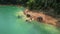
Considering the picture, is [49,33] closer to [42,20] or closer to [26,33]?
[26,33]

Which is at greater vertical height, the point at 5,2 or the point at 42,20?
the point at 42,20

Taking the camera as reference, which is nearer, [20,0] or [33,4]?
[33,4]

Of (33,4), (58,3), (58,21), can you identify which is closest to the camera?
(58,21)

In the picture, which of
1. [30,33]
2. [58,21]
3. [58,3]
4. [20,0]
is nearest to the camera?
[30,33]

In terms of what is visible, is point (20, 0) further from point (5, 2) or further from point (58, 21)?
point (58, 21)

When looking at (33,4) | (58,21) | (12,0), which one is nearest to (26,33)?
(58,21)

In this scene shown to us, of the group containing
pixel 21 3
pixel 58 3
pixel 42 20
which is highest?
pixel 58 3

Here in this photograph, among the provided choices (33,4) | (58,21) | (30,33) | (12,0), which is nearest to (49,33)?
(30,33)

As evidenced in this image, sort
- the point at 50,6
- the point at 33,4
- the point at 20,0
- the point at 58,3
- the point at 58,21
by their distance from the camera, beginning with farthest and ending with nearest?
the point at 20,0 → the point at 33,4 → the point at 50,6 → the point at 58,3 → the point at 58,21

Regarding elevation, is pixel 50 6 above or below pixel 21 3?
above
